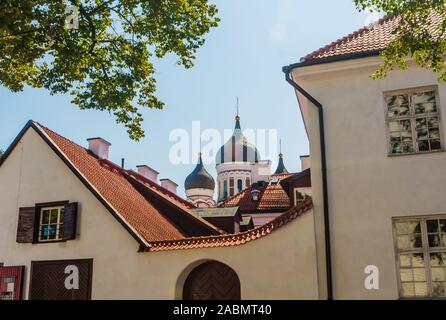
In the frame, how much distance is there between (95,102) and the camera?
14.4 metres

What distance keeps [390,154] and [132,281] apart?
25.4ft

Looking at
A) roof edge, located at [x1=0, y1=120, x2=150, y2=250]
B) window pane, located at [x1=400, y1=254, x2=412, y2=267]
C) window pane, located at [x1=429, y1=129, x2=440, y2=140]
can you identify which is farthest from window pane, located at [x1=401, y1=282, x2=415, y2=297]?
roof edge, located at [x1=0, y1=120, x2=150, y2=250]

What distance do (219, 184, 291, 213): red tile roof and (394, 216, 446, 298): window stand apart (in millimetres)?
20874

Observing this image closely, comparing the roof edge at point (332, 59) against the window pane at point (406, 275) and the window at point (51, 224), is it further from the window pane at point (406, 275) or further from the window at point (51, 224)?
the window at point (51, 224)

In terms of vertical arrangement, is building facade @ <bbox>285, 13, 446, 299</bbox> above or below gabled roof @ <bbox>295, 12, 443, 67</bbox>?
below

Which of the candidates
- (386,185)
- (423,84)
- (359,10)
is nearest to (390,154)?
(386,185)

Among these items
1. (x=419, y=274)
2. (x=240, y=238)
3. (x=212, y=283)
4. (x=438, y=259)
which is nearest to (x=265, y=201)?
(x=212, y=283)

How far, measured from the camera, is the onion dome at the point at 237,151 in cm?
7106

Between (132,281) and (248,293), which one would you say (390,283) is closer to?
(248,293)

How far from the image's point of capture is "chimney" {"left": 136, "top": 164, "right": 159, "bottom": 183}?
87.4ft

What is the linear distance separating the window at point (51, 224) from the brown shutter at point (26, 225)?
32 cm

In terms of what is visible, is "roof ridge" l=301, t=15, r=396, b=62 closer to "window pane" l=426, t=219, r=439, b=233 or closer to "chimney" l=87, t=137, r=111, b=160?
"window pane" l=426, t=219, r=439, b=233

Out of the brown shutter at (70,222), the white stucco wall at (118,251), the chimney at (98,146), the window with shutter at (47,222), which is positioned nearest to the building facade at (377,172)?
the white stucco wall at (118,251)
